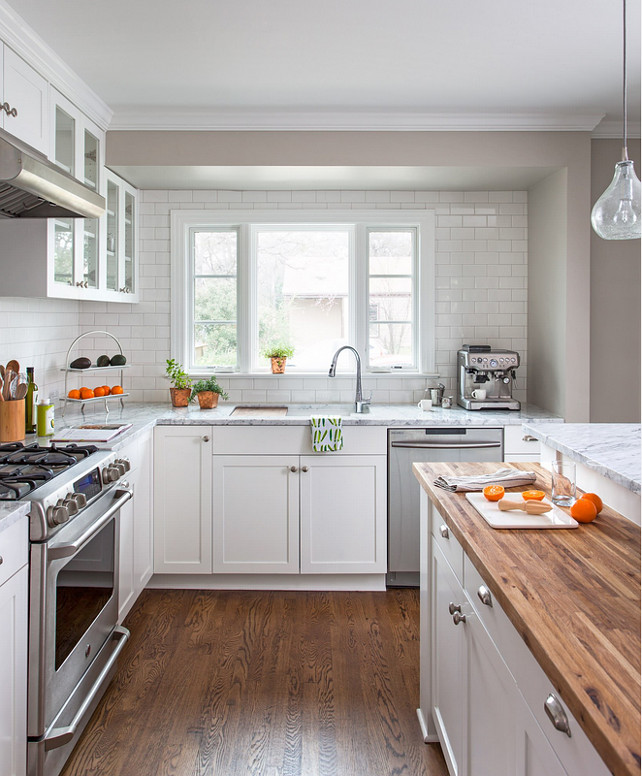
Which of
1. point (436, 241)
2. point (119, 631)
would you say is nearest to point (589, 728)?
point (119, 631)

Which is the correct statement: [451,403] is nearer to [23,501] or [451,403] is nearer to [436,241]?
[436,241]

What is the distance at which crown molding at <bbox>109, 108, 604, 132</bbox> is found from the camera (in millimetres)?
3676

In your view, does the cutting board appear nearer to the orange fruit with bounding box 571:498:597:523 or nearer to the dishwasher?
the orange fruit with bounding box 571:498:597:523

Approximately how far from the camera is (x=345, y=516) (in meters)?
3.69

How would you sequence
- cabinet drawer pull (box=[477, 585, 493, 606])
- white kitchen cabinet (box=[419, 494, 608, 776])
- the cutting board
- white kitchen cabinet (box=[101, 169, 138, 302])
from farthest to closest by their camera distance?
white kitchen cabinet (box=[101, 169, 138, 302])
the cutting board
cabinet drawer pull (box=[477, 585, 493, 606])
white kitchen cabinet (box=[419, 494, 608, 776])

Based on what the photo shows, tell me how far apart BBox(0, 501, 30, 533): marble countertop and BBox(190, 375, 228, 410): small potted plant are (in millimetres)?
2109

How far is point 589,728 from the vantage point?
0.89 m

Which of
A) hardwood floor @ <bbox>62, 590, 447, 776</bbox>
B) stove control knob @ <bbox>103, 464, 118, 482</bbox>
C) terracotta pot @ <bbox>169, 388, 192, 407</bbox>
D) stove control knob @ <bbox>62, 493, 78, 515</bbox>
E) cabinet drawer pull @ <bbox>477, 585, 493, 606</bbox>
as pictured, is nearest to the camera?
cabinet drawer pull @ <bbox>477, 585, 493, 606</bbox>

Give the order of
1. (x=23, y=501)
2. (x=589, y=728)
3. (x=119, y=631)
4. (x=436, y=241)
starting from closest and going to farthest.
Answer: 1. (x=589, y=728)
2. (x=23, y=501)
3. (x=119, y=631)
4. (x=436, y=241)

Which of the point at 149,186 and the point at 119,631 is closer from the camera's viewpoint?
the point at 119,631

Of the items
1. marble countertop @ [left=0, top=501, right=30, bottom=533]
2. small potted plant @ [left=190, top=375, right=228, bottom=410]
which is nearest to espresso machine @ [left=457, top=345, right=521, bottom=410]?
small potted plant @ [left=190, top=375, right=228, bottom=410]

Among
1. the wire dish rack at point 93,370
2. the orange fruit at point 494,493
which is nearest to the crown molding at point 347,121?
the wire dish rack at point 93,370

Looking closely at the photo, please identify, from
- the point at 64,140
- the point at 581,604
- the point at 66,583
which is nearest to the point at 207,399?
the point at 64,140

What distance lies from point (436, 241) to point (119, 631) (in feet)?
9.95
